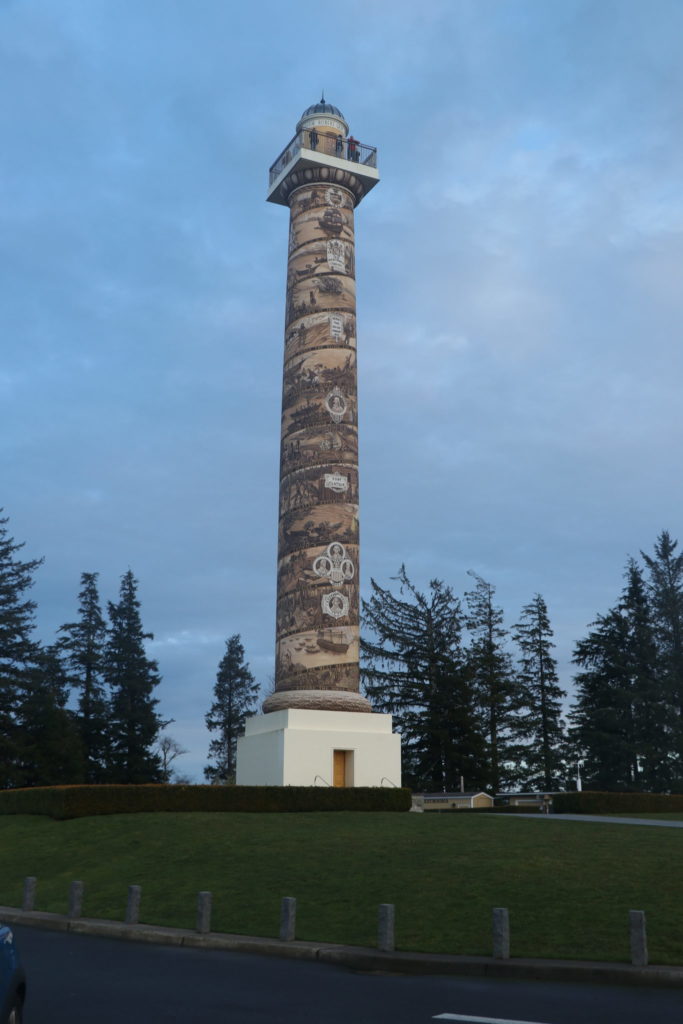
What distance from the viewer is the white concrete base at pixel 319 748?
104ft

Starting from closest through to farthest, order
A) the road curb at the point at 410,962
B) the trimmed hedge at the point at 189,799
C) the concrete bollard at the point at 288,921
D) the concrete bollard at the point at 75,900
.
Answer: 1. the road curb at the point at 410,962
2. the concrete bollard at the point at 288,921
3. the concrete bollard at the point at 75,900
4. the trimmed hedge at the point at 189,799

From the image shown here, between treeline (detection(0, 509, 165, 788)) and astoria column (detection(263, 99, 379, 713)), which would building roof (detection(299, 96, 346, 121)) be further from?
treeline (detection(0, 509, 165, 788))

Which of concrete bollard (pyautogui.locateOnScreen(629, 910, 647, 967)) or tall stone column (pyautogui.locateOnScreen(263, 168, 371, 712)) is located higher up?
tall stone column (pyautogui.locateOnScreen(263, 168, 371, 712))

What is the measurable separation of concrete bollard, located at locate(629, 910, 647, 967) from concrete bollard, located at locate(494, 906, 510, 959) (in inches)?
50.7

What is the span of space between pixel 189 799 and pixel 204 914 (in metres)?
14.8

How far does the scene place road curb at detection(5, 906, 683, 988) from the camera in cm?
977

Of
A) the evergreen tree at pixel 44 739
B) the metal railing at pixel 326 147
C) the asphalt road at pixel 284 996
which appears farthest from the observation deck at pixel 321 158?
the asphalt road at pixel 284 996

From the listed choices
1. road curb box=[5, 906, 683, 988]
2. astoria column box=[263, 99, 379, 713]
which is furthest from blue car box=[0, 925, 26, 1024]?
astoria column box=[263, 99, 379, 713]

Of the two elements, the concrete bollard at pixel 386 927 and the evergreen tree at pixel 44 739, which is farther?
the evergreen tree at pixel 44 739

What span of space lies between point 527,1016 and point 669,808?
30769 millimetres

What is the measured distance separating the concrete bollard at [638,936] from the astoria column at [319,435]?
23047 mm

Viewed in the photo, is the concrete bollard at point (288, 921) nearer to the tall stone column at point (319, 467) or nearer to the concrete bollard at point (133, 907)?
the concrete bollard at point (133, 907)

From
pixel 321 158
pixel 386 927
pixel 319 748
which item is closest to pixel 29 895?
pixel 386 927

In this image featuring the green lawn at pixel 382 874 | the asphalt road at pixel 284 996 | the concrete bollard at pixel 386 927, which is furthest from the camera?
the green lawn at pixel 382 874
